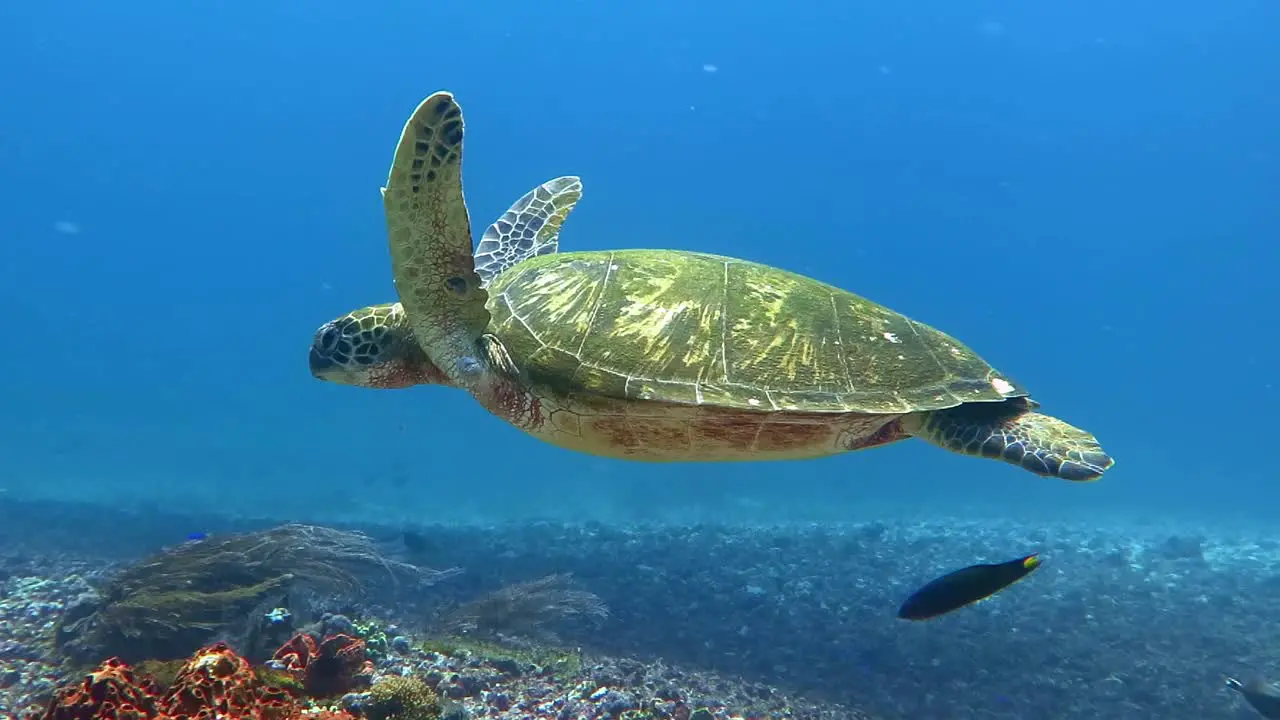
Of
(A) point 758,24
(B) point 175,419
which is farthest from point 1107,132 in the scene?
(B) point 175,419

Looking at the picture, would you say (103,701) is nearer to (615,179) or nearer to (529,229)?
(529,229)

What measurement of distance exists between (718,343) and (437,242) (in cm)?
176

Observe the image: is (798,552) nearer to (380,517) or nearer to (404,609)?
(404,609)

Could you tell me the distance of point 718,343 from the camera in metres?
4.14

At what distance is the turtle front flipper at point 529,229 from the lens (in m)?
5.90

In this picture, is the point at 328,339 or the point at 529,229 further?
the point at 529,229

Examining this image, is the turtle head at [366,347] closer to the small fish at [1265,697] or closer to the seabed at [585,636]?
the seabed at [585,636]

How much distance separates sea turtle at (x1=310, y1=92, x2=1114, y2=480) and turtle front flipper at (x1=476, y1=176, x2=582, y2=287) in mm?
1090

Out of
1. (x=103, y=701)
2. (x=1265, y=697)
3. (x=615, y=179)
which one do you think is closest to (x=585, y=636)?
(x=103, y=701)

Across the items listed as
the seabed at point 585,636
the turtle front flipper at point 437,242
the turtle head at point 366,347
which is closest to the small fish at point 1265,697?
the seabed at point 585,636

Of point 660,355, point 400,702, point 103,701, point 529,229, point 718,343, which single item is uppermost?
point 529,229

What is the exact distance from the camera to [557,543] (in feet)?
48.2

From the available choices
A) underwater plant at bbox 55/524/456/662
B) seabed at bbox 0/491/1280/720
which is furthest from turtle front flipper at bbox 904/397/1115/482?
underwater plant at bbox 55/524/456/662

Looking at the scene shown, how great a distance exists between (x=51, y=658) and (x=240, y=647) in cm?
161
